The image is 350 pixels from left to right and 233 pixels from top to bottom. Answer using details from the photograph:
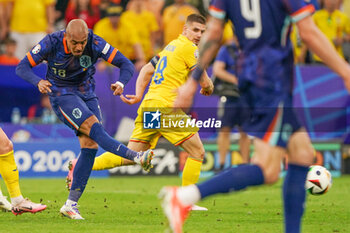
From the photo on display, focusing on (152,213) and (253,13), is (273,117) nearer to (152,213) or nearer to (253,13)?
(253,13)

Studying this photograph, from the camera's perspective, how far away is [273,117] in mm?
5211

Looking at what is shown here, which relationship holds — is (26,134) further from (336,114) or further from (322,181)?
(322,181)

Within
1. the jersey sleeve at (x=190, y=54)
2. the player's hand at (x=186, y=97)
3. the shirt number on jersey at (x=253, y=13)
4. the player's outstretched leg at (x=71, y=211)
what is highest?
the jersey sleeve at (x=190, y=54)

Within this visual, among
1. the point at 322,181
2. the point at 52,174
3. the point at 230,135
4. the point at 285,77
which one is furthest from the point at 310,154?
the point at 52,174

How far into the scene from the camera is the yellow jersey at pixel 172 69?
29.5 ft

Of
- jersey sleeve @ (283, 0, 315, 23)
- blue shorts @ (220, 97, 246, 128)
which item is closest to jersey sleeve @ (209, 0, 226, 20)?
jersey sleeve @ (283, 0, 315, 23)

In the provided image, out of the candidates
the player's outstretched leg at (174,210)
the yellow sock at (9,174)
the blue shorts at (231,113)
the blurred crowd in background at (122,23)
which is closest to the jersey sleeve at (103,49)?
the yellow sock at (9,174)

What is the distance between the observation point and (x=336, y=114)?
1505 centimetres

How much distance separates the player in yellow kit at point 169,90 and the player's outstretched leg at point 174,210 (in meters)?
3.68

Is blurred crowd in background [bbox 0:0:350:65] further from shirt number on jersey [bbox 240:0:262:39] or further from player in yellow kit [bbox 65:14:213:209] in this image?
shirt number on jersey [bbox 240:0:262:39]

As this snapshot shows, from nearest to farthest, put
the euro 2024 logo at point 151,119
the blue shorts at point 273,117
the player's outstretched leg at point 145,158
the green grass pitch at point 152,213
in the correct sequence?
the blue shorts at point 273,117
the green grass pitch at point 152,213
the player's outstretched leg at point 145,158
the euro 2024 logo at point 151,119

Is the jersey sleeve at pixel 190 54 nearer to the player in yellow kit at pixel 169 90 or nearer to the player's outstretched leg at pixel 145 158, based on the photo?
the player in yellow kit at pixel 169 90

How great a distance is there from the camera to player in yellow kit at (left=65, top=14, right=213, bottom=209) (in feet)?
29.0

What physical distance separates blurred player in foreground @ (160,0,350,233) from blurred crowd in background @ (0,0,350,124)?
10.0 metres
